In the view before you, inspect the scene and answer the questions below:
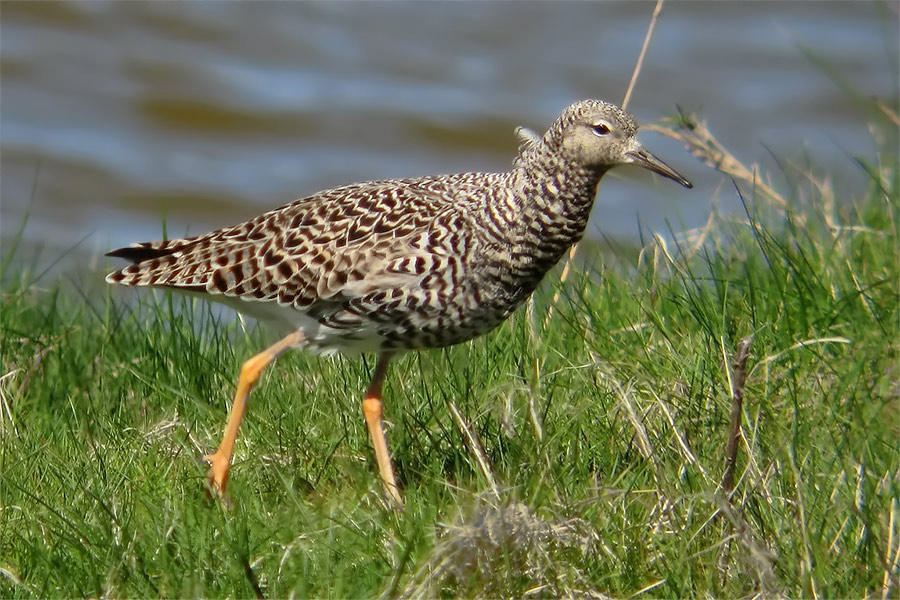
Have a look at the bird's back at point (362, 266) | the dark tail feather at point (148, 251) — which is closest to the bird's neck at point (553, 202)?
the bird's back at point (362, 266)

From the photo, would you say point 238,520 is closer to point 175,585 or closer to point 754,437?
point 175,585

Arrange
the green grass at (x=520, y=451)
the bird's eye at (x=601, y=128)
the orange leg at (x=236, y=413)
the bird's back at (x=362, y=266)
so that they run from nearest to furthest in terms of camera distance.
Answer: the green grass at (x=520, y=451) < the orange leg at (x=236, y=413) < the bird's back at (x=362, y=266) < the bird's eye at (x=601, y=128)

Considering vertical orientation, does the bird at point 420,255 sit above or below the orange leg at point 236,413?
above

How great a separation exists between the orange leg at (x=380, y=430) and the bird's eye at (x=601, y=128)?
1110mm

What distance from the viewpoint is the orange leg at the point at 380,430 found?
4.51m

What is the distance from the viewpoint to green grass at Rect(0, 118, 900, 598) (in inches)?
156

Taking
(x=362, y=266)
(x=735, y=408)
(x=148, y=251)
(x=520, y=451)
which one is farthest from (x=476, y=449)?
(x=148, y=251)

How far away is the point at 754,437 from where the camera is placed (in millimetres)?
4234

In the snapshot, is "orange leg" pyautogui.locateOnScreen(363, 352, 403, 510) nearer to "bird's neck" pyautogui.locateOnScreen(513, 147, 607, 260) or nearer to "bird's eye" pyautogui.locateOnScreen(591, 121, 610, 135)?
Answer: "bird's neck" pyautogui.locateOnScreen(513, 147, 607, 260)

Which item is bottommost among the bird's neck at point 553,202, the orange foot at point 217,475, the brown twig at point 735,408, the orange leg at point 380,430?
the orange foot at point 217,475

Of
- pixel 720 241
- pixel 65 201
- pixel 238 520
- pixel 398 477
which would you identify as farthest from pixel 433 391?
pixel 65 201

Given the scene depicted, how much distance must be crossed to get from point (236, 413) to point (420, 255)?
880mm

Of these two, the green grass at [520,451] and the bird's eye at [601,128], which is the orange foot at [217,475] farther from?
the bird's eye at [601,128]

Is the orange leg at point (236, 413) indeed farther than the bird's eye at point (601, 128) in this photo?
No
